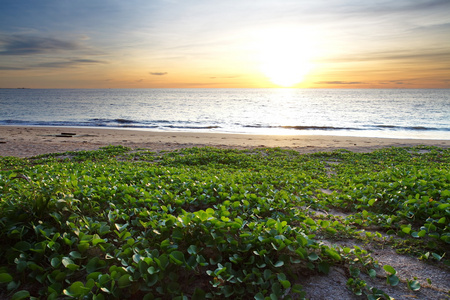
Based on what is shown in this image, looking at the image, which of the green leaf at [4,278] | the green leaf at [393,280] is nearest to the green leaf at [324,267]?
the green leaf at [393,280]

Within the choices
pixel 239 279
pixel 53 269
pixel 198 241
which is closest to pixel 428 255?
pixel 239 279

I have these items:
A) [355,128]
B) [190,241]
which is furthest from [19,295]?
[355,128]

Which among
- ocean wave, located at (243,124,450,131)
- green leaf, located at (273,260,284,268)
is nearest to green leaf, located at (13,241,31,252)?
green leaf, located at (273,260,284,268)

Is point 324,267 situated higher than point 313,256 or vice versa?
point 313,256

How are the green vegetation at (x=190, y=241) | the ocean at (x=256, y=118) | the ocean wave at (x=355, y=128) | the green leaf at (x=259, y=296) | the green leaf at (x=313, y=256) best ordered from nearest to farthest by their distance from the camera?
the green leaf at (x=259, y=296) → the green vegetation at (x=190, y=241) → the green leaf at (x=313, y=256) → the ocean at (x=256, y=118) → the ocean wave at (x=355, y=128)

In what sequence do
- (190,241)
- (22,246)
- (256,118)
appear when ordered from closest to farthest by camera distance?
1. (22,246)
2. (190,241)
3. (256,118)

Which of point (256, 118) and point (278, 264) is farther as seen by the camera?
point (256, 118)

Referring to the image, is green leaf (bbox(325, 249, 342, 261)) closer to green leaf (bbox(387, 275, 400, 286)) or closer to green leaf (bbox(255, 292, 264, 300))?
green leaf (bbox(387, 275, 400, 286))

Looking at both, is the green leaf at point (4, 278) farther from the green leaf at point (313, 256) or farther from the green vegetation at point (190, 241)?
the green leaf at point (313, 256)

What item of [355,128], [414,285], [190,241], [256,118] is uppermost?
[256,118]

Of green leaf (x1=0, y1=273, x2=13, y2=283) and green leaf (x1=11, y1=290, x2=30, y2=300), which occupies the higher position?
green leaf (x1=0, y1=273, x2=13, y2=283)

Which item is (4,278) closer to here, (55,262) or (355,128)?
(55,262)

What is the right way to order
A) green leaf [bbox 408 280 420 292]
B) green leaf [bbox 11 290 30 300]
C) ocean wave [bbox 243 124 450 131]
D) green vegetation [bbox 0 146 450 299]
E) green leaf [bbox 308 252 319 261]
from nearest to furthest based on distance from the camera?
1. green leaf [bbox 11 290 30 300]
2. green vegetation [bbox 0 146 450 299]
3. green leaf [bbox 408 280 420 292]
4. green leaf [bbox 308 252 319 261]
5. ocean wave [bbox 243 124 450 131]

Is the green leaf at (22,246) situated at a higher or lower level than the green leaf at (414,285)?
higher
